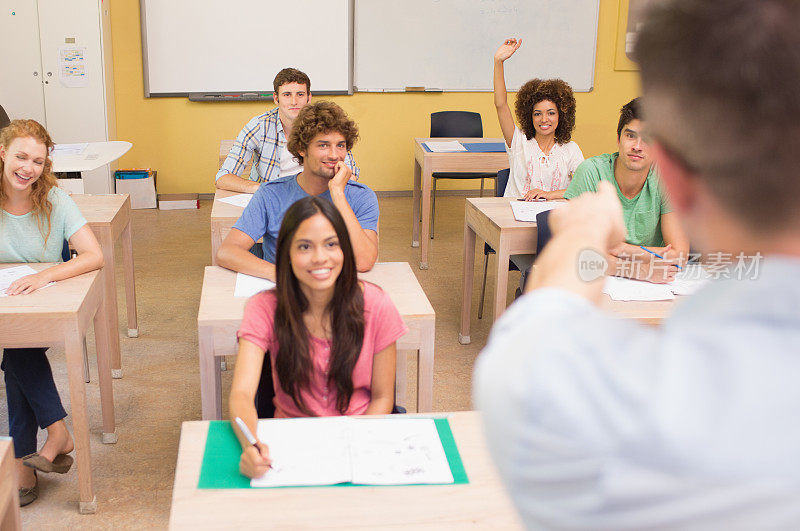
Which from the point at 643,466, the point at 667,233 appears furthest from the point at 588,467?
the point at 667,233

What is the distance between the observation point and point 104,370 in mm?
2814

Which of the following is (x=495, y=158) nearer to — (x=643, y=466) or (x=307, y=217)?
(x=307, y=217)

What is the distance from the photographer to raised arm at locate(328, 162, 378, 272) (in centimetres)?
267

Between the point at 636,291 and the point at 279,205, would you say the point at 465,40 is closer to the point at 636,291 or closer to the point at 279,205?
the point at 279,205

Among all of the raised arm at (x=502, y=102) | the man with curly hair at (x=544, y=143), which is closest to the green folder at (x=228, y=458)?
the man with curly hair at (x=544, y=143)

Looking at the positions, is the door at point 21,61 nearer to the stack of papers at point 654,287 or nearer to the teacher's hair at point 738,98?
the stack of papers at point 654,287

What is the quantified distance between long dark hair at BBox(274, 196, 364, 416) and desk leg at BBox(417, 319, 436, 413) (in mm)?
413

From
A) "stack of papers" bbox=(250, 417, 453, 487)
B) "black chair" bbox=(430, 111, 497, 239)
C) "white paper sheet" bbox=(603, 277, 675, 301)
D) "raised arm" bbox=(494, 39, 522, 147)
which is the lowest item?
"stack of papers" bbox=(250, 417, 453, 487)

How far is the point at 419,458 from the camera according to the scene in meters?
1.53

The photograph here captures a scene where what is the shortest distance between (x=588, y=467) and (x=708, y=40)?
268 mm

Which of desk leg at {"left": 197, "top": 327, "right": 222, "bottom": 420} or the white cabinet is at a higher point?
the white cabinet

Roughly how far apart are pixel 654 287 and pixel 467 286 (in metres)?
1.35

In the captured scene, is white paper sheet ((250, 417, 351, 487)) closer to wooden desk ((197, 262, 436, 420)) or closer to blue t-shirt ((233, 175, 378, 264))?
wooden desk ((197, 262, 436, 420))

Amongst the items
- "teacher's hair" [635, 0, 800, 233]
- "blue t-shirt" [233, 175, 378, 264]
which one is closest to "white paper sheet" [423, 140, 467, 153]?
"blue t-shirt" [233, 175, 378, 264]
